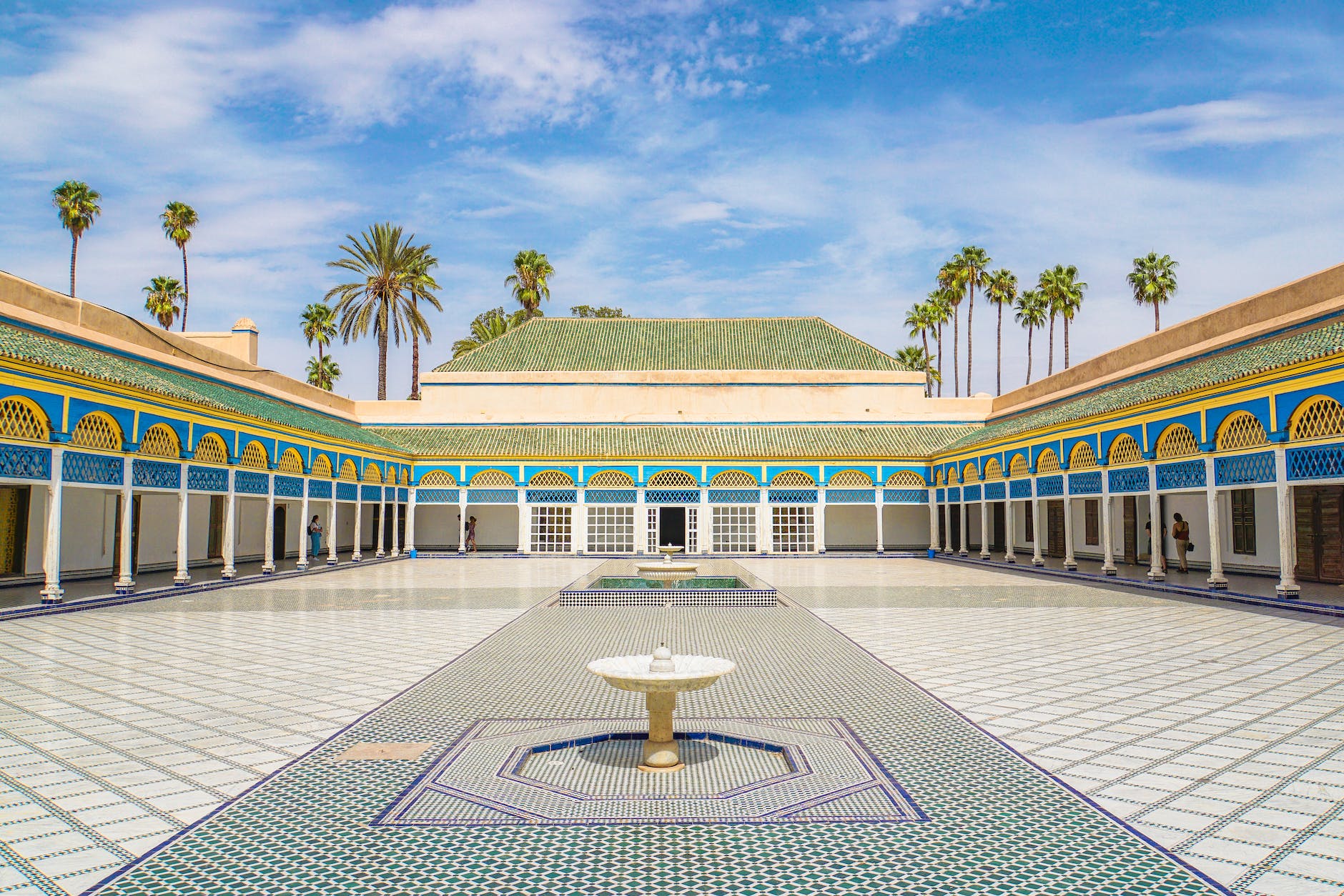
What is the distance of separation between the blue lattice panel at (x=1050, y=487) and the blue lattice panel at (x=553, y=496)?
567 inches

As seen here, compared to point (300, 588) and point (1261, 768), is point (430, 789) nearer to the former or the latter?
point (1261, 768)

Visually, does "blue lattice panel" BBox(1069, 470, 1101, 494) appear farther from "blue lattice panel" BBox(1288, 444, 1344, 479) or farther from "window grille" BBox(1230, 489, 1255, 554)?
"blue lattice panel" BBox(1288, 444, 1344, 479)

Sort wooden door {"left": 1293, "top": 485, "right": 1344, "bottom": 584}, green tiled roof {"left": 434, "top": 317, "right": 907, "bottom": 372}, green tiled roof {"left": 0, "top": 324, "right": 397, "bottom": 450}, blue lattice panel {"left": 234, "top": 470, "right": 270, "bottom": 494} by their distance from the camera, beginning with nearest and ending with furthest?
green tiled roof {"left": 0, "top": 324, "right": 397, "bottom": 450} < wooden door {"left": 1293, "top": 485, "right": 1344, "bottom": 584} < blue lattice panel {"left": 234, "top": 470, "right": 270, "bottom": 494} < green tiled roof {"left": 434, "top": 317, "right": 907, "bottom": 372}

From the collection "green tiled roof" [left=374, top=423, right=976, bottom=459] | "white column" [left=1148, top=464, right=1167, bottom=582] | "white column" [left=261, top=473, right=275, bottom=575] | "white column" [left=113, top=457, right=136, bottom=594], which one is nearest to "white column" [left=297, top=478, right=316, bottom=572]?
"white column" [left=261, top=473, right=275, bottom=575]

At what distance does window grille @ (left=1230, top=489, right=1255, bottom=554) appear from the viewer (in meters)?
19.0

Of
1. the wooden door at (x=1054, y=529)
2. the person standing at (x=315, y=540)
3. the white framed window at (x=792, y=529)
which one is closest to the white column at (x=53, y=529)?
the person standing at (x=315, y=540)

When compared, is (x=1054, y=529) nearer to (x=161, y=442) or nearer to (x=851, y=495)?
(x=851, y=495)

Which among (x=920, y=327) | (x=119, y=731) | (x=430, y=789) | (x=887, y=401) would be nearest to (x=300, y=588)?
(x=119, y=731)

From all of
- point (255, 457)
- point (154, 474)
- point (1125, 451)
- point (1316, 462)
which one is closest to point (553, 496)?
point (255, 457)

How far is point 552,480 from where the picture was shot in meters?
→ 29.2

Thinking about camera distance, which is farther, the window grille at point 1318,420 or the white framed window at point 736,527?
the white framed window at point 736,527

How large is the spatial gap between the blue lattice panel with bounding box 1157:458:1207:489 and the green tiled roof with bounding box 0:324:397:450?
18.7m

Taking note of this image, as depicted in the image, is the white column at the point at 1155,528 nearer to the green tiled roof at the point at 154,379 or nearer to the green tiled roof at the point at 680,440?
the green tiled roof at the point at 680,440

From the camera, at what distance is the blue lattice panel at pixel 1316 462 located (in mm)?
12602
